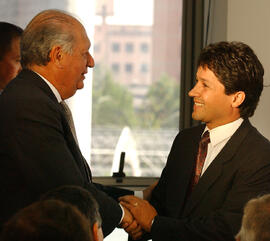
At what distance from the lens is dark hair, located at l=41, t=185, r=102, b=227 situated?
137 cm

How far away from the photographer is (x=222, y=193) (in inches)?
88.0

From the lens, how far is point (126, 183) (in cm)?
379

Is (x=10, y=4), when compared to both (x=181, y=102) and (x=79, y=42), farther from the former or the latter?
(x=79, y=42)

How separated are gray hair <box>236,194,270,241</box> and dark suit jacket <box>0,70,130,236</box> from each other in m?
0.77

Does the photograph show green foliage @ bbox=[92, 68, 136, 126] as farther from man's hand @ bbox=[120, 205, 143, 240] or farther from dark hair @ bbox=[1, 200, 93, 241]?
dark hair @ bbox=[1, 200, 93, 241]

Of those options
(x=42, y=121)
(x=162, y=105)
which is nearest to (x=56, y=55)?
(x=42, y=121)

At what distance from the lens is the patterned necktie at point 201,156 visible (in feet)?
7.69

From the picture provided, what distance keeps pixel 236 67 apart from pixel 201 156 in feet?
1.31

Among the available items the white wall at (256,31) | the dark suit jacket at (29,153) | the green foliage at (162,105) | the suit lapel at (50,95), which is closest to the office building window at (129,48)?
the green foliage at (162,105)

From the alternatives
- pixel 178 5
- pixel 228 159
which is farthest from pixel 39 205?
pixel 178 5

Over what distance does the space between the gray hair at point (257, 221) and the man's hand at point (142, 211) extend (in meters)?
0.99

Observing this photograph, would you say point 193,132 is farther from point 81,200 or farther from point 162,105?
point 162,105

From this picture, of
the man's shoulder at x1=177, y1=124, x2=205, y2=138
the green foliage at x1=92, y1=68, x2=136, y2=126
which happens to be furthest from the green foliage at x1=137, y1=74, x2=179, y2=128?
the man's shoulder at x1=177, y1=124, x2=205, y2=138

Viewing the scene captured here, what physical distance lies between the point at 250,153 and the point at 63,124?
0.73m
